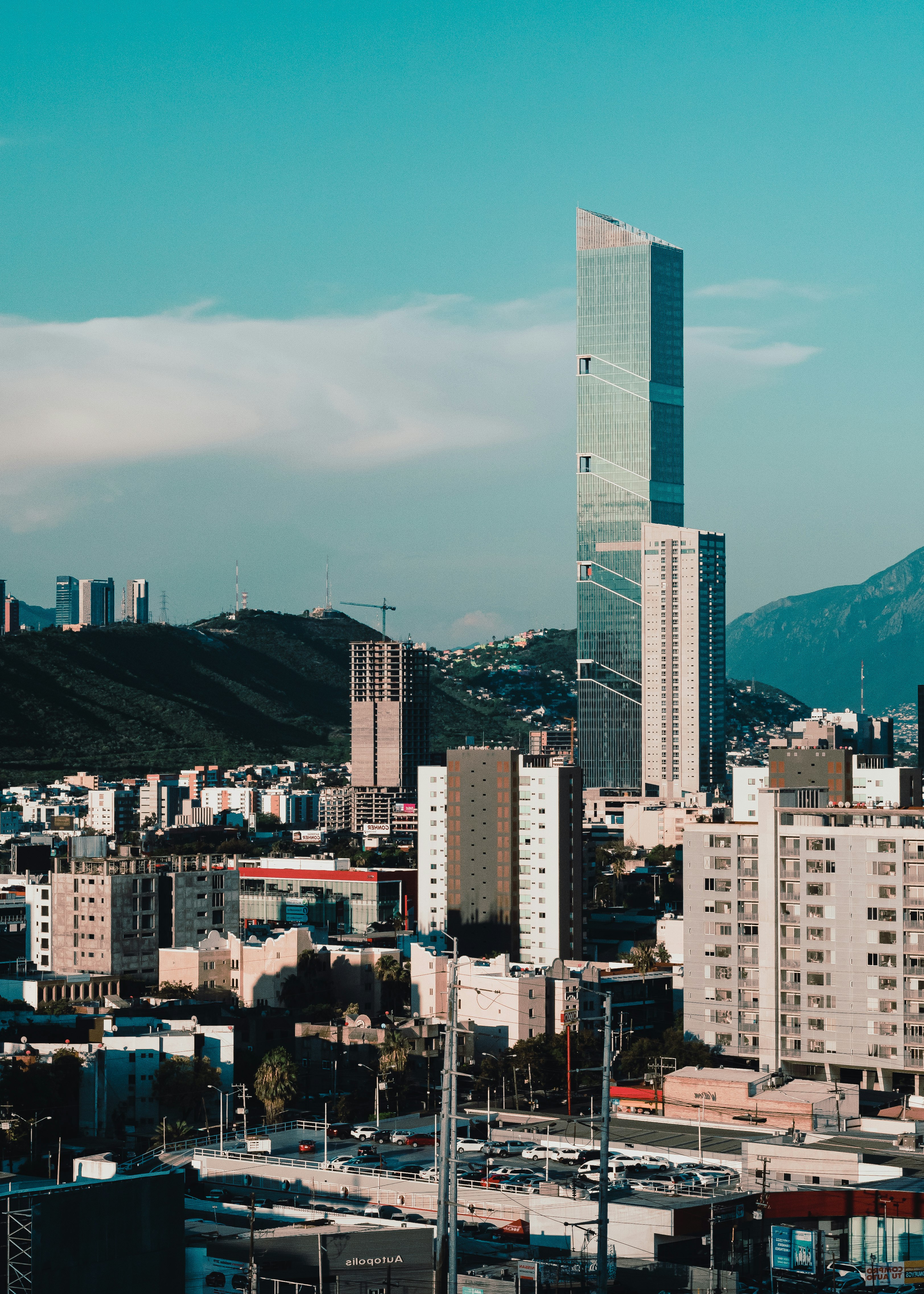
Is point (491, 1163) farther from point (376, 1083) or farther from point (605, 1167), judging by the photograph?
point (376, 1083)

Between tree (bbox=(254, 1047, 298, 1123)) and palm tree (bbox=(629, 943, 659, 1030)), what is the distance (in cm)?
3212

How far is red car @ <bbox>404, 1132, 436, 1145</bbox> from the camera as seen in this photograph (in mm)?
82438

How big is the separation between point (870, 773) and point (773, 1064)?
93.5 m

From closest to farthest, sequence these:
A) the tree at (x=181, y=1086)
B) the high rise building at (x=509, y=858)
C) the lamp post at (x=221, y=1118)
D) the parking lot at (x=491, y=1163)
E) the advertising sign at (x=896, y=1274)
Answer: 1. the advertising sign at (x=896, y=1274)
2. the parking lot at (x=491, y=1163)
3. the lamp post at (x=221, y=1118)
4. the tree at (x=181, y=1086)
5. the high rise building at (x=509, y=858)

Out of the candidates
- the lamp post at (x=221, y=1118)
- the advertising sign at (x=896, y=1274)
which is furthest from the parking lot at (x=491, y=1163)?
the advertising sign at (x=896, y=1274)

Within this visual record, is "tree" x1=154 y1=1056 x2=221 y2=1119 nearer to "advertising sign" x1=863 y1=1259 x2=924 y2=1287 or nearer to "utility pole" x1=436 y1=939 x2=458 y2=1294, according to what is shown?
"utility pole" x1=436 y1=939 x2=458 y2=1294

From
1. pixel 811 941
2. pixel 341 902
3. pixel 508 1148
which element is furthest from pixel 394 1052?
pixel 341 902

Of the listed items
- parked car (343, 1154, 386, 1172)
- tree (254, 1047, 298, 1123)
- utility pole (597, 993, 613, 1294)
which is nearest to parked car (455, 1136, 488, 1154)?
parked car (343, 1154, 386, 1172)

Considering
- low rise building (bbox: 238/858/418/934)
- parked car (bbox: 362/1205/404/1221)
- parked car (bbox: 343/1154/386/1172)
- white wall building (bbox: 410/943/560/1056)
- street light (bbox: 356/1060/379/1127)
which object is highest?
low rise building (bbox: 238/858/418/934)

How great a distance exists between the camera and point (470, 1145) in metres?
80.1

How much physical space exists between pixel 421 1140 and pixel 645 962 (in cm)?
5313

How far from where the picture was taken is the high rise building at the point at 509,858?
14912 centimetres

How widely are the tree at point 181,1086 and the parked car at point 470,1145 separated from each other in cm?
1587

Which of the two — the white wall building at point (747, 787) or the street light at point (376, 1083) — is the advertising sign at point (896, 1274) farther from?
the white wall building at point (747, 787)
